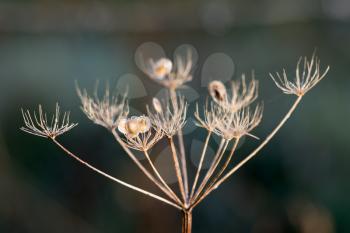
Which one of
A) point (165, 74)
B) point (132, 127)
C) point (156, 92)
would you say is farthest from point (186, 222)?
point (156, 92)

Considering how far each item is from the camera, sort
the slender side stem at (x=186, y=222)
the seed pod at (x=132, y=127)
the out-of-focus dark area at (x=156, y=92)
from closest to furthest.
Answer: the slender side stem at (x=186, y=222) < the seed pod at (x=132, y=127) < the out-of-focus dark area at (x=156, y=92)

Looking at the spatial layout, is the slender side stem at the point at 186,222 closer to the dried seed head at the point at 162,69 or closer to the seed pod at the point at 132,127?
the seed pod at the point at 132,127

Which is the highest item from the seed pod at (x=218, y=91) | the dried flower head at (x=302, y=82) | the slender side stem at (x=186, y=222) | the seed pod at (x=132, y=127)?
the dried flower head at (x=302, y=82)

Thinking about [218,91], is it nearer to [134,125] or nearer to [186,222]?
[134,125]

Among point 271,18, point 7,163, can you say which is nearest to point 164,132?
point 7,163

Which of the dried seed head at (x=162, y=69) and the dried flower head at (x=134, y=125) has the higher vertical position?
the dried seed head at (x=162, y=69)

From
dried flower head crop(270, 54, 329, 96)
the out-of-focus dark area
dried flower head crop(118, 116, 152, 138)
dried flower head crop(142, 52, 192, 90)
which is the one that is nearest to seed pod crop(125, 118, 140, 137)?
dried flower head crop(118, 116, 152, 138)

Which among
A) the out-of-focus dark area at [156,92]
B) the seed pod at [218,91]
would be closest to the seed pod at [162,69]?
the seed pod at [218,91]
